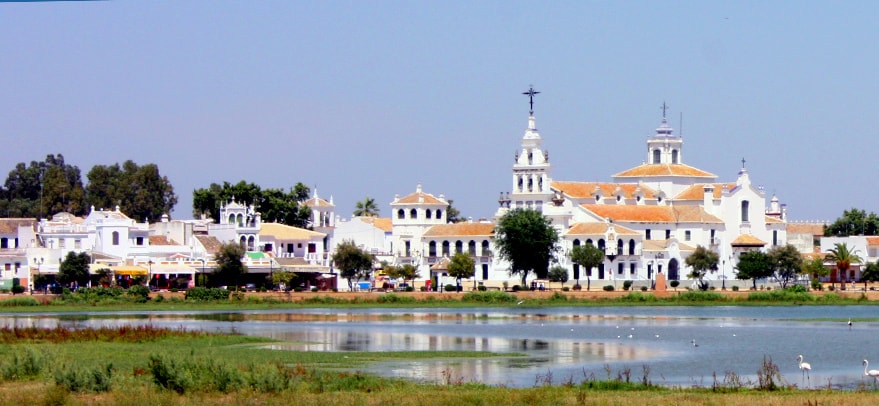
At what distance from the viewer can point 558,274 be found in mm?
106938

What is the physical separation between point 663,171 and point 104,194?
5759 centimetres

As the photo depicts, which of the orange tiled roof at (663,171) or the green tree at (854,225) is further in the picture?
the green tree at (854,225)

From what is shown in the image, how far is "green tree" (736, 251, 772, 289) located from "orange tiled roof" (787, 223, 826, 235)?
41.1m

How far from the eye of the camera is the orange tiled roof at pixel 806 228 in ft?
493

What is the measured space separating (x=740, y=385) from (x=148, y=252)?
73874 millimetres

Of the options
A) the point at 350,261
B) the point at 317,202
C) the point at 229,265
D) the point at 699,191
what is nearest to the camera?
the point at 229,265

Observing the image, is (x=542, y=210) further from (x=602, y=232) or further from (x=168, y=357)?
(x=168, y=357)

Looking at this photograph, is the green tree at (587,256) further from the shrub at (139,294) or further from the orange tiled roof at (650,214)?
the shrub at (139,294)

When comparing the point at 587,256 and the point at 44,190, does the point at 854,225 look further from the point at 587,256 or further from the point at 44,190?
the point at 44,190

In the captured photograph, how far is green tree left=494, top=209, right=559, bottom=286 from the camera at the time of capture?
10462 cm

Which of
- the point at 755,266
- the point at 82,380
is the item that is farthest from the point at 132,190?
the point at 82,380

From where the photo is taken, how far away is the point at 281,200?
422ft

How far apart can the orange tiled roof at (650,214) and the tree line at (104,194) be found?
52.4m

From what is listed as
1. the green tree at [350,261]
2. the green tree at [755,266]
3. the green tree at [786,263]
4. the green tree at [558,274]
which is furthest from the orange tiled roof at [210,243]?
the green tree at [786,263]
